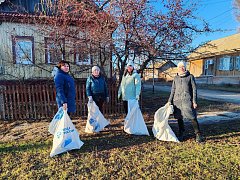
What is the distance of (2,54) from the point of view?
30.0ft

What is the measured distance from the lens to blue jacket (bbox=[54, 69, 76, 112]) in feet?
11.9

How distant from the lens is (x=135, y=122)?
4.25 m

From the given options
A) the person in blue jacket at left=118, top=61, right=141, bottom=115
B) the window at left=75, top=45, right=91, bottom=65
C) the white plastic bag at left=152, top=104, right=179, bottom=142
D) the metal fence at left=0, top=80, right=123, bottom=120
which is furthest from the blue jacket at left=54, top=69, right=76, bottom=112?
the window at left=75, top=45, right=91, bottom=65

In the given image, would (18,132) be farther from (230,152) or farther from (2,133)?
(230,152)

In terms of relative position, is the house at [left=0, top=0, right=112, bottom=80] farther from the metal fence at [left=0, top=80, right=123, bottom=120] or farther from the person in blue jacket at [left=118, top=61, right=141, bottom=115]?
the person in blue jacket at [left=118, top=61, right=141, bottom=115]

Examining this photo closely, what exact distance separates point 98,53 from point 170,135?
3.68 metres

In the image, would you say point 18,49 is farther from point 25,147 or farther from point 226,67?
point 226,67

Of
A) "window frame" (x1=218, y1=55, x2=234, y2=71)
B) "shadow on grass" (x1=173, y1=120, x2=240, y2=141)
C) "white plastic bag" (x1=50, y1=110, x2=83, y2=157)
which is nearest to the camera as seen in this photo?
"white plastic bag" (x1=50, y1=110, x2=83, y2=157)

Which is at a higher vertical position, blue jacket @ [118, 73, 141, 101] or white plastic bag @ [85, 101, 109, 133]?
blue jacket @ [118, 73, 141, 101]

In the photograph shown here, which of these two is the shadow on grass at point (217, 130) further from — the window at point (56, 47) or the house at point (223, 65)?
the house at point (223, 65)

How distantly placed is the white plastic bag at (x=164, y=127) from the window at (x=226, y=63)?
19.4 metres

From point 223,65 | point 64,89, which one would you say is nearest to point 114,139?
point 64,89

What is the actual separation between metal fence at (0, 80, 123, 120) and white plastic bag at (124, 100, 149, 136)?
239cm

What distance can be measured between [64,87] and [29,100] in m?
2.76
